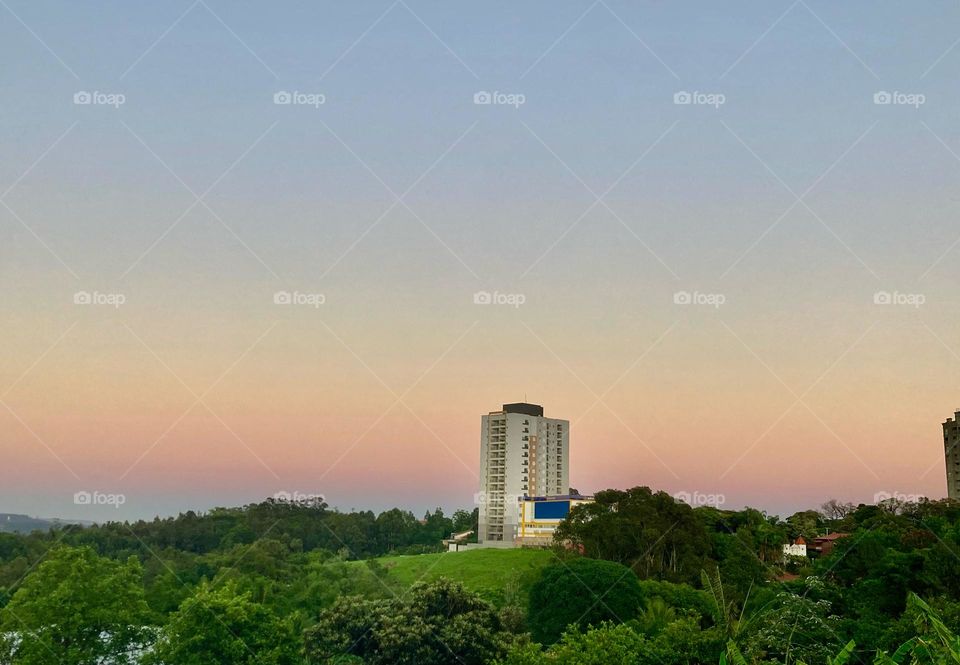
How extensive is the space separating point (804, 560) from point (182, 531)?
54730 mm

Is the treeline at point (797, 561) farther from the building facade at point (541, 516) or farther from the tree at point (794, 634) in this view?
the building facade at point (541, 516)

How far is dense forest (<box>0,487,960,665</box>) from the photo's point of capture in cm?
2673

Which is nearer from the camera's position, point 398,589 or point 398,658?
point 398,658

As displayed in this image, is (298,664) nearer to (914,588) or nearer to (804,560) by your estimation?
(914,588)

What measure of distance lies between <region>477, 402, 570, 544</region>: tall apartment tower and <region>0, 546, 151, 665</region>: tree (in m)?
85.8

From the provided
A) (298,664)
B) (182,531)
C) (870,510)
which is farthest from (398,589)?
(870,510)

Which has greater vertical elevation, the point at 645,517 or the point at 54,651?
the point at 645,517

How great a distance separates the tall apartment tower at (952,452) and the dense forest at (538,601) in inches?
2457

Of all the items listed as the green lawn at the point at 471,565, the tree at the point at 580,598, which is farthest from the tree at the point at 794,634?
the green lawn at the point at 471,565

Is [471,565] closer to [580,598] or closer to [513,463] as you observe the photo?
[513,463]

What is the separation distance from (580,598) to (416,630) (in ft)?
49.3

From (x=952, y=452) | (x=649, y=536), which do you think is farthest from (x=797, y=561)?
(x=952, y=452)

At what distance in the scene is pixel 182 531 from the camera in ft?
274

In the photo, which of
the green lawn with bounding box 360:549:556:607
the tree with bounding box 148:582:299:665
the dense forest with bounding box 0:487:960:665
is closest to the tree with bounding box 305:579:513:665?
the dense forest with bounding box 0:487:960:665
